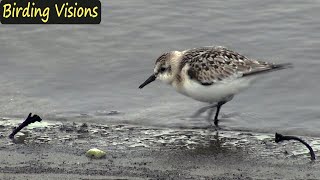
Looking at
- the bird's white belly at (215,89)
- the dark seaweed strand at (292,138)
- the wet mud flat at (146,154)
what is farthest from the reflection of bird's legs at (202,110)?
the dark seaweed strand at (292,138)

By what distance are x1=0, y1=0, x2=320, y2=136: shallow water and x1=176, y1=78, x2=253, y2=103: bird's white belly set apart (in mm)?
419

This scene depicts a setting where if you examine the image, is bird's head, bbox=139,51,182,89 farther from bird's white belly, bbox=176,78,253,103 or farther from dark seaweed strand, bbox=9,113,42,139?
dark seaweed strand, bbox=9,113,42,139

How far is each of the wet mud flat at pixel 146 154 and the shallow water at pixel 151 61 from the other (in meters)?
0.62

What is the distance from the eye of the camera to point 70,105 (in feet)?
37.2

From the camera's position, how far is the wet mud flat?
804 centimetres

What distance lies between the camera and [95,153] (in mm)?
8594

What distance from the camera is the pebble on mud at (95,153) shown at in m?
8.59

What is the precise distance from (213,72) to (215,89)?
0.82 feet

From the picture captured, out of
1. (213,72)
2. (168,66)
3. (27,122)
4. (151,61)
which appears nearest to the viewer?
(27,122)

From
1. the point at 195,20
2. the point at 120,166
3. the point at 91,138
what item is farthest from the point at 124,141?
the point at 195,20

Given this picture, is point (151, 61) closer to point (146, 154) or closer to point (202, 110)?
point (202, 110)

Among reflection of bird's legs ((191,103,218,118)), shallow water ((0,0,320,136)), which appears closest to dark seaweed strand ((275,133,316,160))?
shallow water ((0,0,320,136))

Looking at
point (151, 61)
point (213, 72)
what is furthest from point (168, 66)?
point (151, 61)

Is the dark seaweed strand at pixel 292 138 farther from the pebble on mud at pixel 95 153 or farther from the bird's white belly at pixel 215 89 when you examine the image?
the pebble on mud at pixel 95 153
